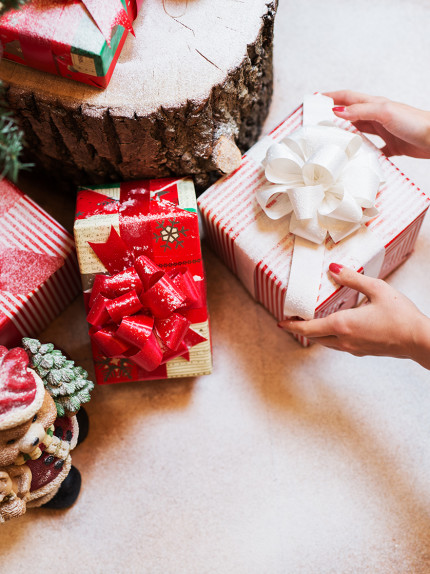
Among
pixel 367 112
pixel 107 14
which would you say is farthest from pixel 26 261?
pixel 367 112

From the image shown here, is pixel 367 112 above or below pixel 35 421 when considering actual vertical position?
above

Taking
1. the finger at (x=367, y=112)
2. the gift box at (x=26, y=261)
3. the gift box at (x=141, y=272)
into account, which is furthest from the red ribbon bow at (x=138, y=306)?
the finger at (x=367, y=112)

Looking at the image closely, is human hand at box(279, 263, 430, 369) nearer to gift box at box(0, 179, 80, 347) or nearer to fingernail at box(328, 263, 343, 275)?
fingernail at box(328, 263, 343, 275)

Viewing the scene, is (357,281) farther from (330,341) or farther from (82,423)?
(82,423)

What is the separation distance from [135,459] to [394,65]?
1.11 metres

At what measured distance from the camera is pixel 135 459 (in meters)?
1.18

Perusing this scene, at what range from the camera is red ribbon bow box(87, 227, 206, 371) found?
999mm

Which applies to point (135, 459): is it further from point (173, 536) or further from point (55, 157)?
point (55, 157)

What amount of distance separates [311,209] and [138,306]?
0.35 meters

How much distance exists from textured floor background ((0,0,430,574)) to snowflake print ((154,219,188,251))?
246mm

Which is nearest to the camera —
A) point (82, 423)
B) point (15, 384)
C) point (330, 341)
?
point (15, 384)

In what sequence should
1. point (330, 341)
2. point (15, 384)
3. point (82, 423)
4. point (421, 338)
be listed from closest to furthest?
1. point (15, 384)
2. point (421, 338)
3. point (330, 341)
4. point (82, 423)

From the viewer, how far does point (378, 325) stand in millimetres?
981

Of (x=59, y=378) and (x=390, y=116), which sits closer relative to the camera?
(x=59, y=378)
